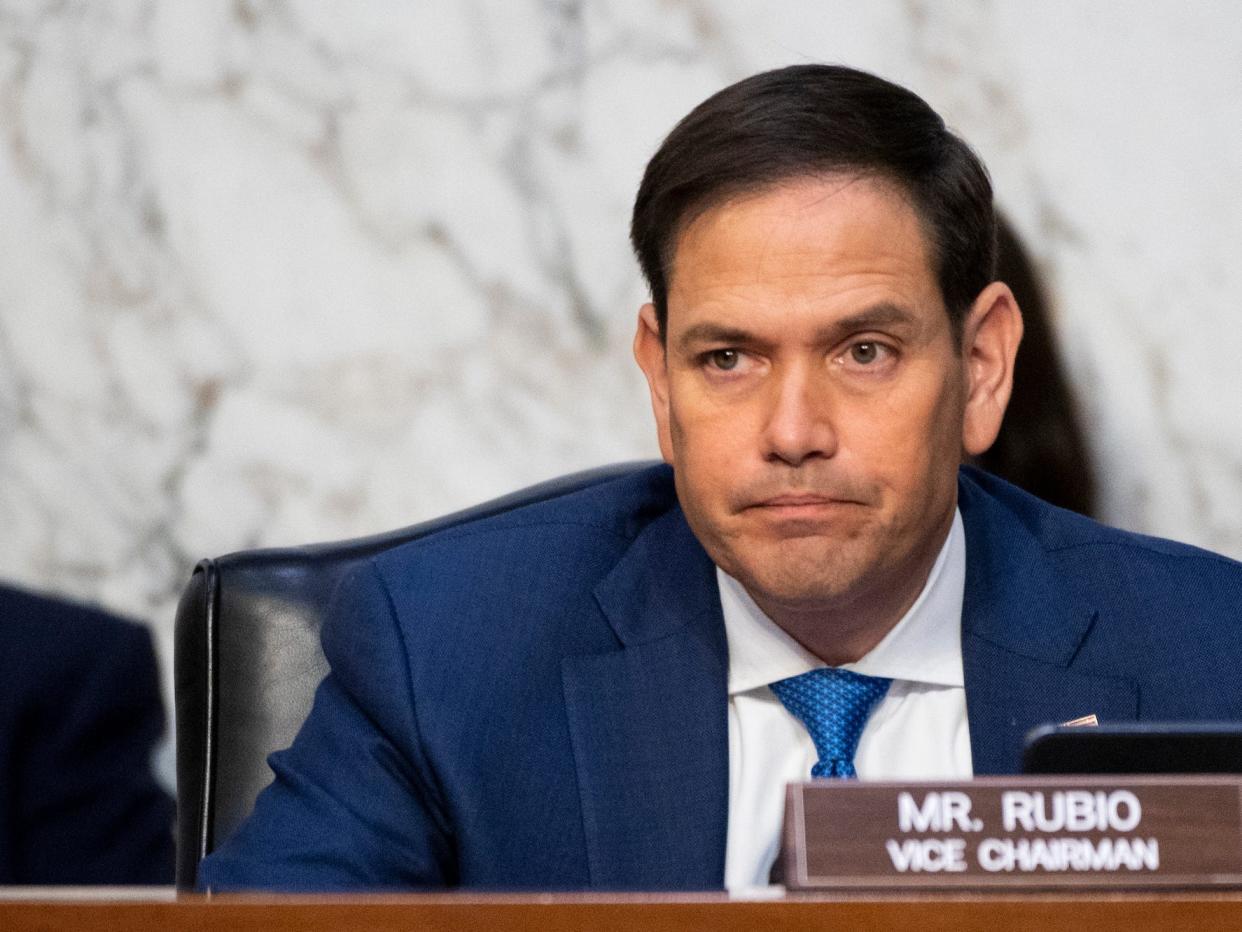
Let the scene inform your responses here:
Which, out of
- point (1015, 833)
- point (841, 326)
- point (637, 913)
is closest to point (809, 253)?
point (841, 326)

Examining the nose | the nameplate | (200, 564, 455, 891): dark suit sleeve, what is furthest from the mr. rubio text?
(200, 564, 455, 891): dark suit sleeve

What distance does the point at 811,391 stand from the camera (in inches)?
62.7

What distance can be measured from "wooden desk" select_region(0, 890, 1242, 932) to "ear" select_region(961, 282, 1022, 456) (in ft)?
3.20

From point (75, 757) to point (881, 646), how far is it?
1.14 m

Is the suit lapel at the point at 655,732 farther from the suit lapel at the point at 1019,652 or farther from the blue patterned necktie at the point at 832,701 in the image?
the suit lapel at the point at 1019,652

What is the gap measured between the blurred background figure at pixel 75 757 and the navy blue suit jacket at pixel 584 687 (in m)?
0.70

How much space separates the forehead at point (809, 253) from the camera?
5.31 feet

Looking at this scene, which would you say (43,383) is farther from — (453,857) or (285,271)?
(453,857)

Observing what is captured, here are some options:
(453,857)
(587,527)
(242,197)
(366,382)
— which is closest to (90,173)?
(242,197)

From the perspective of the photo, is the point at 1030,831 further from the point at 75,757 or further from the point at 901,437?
Answer: the point at 75,757

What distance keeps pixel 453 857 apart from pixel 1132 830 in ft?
2.83

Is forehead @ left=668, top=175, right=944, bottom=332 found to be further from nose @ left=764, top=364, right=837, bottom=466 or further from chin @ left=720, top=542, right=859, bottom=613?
chin @ left=720, top=542, right=859, bottom=613

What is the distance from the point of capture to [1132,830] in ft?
Answer: 3.12

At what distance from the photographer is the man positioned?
63.3 inches
